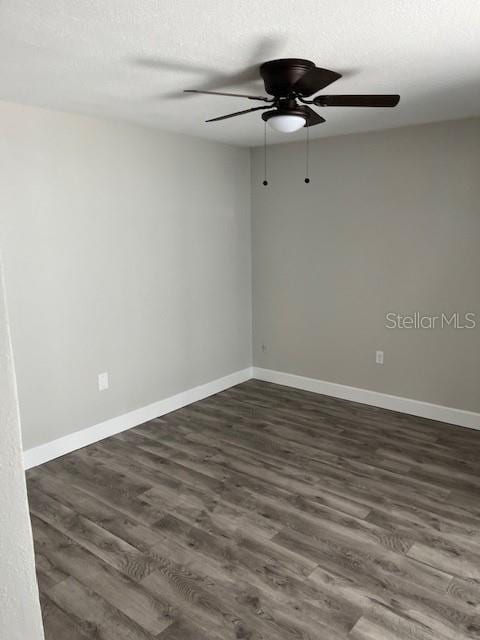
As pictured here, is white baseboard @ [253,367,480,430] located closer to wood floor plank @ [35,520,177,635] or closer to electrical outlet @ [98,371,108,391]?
electrical outlet @ [98,371,108,391]

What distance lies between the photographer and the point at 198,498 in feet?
9.75

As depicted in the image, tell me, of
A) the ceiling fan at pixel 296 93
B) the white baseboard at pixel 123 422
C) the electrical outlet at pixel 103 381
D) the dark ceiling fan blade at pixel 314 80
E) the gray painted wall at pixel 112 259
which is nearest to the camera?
the dark ceiling fan blade at pixel 314 80

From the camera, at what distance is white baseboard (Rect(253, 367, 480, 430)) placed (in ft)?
13.1

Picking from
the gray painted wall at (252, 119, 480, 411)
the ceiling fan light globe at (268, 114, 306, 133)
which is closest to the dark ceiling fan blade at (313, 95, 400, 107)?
the ceiling fan light globe at (268, 114, 306, 133)

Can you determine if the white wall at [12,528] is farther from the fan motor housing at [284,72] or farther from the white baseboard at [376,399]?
the white baseboard at [376,399]

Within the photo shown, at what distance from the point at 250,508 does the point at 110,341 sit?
1.67 m

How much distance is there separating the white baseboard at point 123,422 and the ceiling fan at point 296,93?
250cm

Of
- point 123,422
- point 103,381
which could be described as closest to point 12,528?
point 103,381

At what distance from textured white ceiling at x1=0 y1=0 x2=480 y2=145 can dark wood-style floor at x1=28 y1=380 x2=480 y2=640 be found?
2.31 m

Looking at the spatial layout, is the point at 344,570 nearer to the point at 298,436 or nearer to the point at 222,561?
the point at 222,561

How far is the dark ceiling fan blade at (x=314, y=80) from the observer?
2170 mm

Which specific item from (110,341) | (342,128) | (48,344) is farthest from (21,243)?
(342,128)

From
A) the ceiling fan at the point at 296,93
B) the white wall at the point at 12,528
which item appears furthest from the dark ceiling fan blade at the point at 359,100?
the white wall at the point at 12,528

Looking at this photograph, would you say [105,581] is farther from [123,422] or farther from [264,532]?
[123,422]
